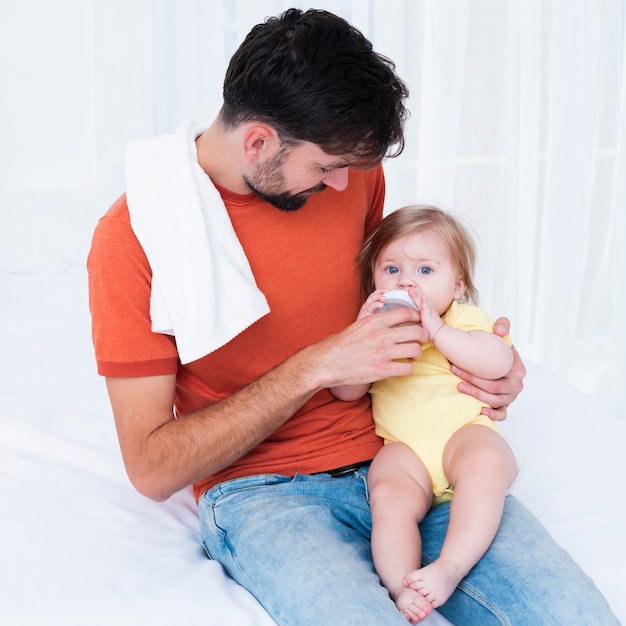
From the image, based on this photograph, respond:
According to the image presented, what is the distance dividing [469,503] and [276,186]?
1.98 feet

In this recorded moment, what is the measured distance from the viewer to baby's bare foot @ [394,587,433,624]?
1213 mm

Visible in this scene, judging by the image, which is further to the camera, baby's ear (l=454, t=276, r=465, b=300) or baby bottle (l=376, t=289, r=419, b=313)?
baby's ear (l=454, t=276, r=465, b=300)

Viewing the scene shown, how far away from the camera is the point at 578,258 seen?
317cm

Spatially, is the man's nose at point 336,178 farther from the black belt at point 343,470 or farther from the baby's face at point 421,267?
the black belt at point 343,470

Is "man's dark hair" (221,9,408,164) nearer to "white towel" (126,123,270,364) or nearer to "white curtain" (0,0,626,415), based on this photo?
"white towel" (126,123,270,364)

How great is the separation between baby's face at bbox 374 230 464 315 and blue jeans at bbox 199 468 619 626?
0.37 m

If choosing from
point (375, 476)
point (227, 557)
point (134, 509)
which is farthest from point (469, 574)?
point (134, 509)

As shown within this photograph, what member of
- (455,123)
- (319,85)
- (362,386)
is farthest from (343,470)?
(455,123)

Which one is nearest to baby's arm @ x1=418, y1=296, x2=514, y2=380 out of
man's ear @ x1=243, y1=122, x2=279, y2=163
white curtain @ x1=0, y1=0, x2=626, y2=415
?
man's ear @ x1=243, y1=122, x2=279, y2=163

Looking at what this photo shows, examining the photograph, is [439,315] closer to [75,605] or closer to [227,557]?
[227,557]

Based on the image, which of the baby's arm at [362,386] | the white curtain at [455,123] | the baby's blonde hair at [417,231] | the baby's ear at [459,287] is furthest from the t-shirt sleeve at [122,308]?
the white curtain at [455,123]

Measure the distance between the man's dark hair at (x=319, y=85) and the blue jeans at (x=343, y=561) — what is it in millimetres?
581

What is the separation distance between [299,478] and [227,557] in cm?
19

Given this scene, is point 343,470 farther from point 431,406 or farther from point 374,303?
point 374,303
